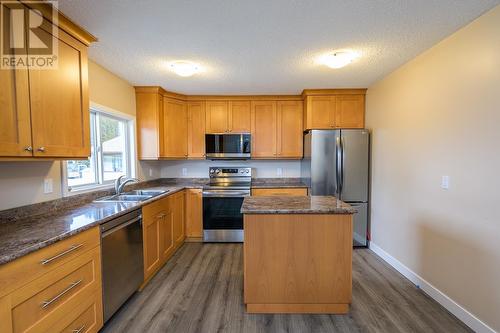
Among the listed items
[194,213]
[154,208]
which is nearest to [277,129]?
[194,213]

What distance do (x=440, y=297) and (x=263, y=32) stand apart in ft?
9.37

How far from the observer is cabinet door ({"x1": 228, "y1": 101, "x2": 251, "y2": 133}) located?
3754 millimetres

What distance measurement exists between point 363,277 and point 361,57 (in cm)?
242

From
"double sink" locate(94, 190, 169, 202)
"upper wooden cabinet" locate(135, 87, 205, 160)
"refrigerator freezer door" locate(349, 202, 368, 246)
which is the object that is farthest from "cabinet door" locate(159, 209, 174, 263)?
"refrigerator freezer door" locate(349, 202, 368, 246)

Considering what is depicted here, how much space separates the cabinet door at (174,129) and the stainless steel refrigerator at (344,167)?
2.13 m

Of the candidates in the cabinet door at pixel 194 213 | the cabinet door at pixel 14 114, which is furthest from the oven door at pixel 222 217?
the cabinet door at pixel 14 114

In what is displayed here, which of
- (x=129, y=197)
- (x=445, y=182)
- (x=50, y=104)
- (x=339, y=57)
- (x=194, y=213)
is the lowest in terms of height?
(x=194, y=213)

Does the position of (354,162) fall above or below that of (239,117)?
below

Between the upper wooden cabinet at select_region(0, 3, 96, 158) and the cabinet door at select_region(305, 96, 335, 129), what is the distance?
2810mm

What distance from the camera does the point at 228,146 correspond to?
370 cm

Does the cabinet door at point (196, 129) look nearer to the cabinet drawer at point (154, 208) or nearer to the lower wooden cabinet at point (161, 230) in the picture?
the lower wooden cabinet at point (161, 230)

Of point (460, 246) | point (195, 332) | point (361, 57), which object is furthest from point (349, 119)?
point (195, 332)

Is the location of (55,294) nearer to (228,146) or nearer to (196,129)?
(228,146)

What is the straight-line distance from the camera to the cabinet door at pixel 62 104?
1.44 m
